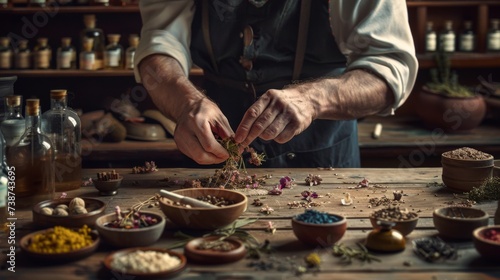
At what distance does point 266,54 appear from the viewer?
268cm

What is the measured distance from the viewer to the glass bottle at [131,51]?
3.97m

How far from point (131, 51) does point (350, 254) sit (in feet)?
8.90

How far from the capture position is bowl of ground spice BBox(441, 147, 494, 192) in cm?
211

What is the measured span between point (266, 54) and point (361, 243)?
3.90 feet

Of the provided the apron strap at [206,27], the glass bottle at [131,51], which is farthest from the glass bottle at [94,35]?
the apron strap at [206,27]

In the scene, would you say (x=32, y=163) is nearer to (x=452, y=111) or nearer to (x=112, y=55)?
(x=112, y=55)

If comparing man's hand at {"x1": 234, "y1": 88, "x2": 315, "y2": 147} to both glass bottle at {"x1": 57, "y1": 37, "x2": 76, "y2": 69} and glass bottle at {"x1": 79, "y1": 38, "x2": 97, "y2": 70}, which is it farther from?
glass bottle at {"x1": 57, "y1": 37, "x2": 76, "y2": 69}

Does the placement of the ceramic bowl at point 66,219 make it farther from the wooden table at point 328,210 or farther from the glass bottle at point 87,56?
the glass bottle at point 87,56

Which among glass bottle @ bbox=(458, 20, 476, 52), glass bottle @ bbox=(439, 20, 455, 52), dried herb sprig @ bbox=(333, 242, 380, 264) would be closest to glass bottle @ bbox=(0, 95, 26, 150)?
dried herb sprig @ bbox=(333, 242, 380, 264)

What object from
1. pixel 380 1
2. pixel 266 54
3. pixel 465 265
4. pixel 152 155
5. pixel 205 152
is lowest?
pixel 152 155

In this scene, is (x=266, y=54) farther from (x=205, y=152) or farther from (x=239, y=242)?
(x=239, y=242)

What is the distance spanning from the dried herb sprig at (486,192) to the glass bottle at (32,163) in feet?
3.94

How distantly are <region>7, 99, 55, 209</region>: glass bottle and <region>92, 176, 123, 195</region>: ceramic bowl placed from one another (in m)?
0.15

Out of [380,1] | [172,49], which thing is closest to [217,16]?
[172,49]
